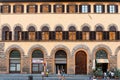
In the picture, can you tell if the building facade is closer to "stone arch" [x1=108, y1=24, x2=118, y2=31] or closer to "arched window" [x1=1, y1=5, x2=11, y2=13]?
"stone arch" [x1=108, y1=24, x2=118, y2=31]

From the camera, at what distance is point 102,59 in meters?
75.5

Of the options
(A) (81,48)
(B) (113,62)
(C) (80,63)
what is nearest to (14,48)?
(A) (81,48)

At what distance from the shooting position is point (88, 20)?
7600 centimetres

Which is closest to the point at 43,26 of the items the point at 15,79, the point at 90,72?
the point at 90,72

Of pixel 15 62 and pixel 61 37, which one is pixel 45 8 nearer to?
pixel 61 37

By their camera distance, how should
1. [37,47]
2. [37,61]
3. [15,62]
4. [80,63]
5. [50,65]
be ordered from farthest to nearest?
[15,62] < [37,47] < [37,61] < [80,63] < [50,65]

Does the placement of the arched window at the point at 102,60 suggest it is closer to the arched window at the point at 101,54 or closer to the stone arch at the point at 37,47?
the arched window at the point at 101,54

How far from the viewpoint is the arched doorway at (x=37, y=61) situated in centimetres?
7606

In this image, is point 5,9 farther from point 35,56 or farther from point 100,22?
point 100,22

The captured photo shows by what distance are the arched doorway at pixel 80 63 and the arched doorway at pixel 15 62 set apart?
10.6 m

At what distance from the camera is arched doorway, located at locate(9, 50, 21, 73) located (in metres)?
76.2

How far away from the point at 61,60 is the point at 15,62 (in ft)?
27.7

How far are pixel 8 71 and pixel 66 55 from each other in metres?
11.0

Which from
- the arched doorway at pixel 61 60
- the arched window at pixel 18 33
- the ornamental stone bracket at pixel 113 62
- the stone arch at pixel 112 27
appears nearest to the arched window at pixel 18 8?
the arched window at pixel 18 33
